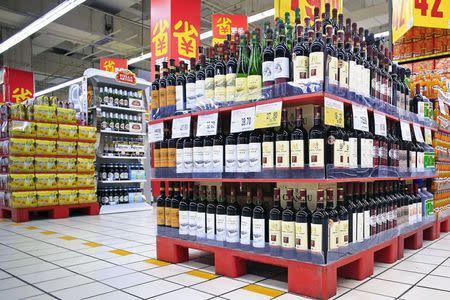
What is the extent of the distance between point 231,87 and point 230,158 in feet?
1.67

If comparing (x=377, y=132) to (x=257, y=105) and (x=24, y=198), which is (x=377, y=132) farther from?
(x=24, y=198)

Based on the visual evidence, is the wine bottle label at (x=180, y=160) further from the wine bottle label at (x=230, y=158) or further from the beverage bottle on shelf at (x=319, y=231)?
the beverage bottle on shelf at (x=319, y=231)

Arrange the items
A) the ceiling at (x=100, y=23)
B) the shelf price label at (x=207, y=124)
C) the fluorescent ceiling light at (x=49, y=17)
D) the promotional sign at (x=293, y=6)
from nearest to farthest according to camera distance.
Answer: the shelf price label at (x=207, y=124), the promotional sign at (x=293, y=6), the fluorescent ceiling light at (x=49, y=17), the ceiling at (x=100, y=23)

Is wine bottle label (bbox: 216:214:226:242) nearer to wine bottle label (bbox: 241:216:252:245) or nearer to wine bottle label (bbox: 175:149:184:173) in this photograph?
wine bottle label (bbox: 241:216:252:245)

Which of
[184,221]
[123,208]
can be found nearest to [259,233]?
[184,221]

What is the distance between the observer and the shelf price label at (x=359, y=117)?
91.1 inches

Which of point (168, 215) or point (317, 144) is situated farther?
point (168, 215)

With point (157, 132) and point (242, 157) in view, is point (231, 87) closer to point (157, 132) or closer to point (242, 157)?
point (242, 157)

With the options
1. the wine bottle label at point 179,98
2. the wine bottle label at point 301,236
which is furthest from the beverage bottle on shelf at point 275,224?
the wine bottle label at point 179,98

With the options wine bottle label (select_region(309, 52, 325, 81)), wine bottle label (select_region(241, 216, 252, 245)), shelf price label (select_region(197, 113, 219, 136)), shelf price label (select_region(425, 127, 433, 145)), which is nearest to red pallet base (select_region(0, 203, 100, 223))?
shelf price label (select_region(197, 113, 219, 136))

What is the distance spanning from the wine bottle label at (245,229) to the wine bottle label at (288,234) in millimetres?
280

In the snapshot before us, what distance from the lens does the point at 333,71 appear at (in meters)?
2.17

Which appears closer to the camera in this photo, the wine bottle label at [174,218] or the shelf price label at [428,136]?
the wine bottle label at [174,218]

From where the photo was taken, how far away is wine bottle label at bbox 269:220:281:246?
88.3 inches
